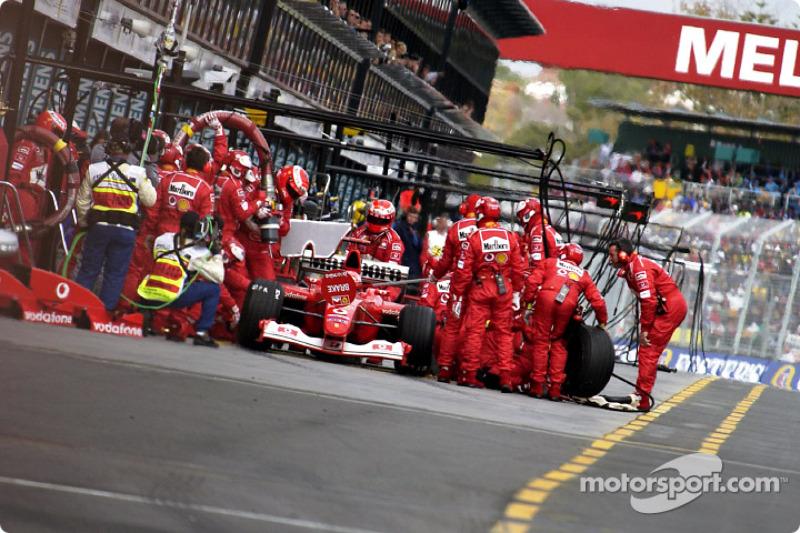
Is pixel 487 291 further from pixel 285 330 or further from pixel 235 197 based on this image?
pixel 235 197

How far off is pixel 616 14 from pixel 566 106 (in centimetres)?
669

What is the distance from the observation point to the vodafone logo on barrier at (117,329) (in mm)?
10469

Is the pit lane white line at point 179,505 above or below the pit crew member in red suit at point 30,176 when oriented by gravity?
below

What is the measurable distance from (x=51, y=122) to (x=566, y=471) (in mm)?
7774

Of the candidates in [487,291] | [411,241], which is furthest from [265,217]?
[411,241]

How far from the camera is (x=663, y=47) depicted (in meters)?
44.2

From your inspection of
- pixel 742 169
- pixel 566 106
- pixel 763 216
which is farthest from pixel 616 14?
pixel 763 216

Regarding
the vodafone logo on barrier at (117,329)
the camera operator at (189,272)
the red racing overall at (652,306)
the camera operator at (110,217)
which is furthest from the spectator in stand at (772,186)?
the vodafone logo on barrier at (117,329)

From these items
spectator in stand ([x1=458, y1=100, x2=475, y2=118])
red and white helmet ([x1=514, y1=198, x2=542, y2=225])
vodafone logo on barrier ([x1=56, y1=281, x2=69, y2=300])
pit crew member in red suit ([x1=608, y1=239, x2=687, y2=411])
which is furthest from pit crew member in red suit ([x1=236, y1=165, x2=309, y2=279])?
spectator in stand ([x1=458, y1=100, x2=475, y2=118])

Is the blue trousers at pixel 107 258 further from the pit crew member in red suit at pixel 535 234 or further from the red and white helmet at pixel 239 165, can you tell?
the pit crew member in red suit at pixel 535 234

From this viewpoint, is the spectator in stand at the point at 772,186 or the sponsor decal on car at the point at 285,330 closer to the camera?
the sponsor decal on car at the point at 285,330

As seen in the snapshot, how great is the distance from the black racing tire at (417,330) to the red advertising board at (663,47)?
33760 millimetres

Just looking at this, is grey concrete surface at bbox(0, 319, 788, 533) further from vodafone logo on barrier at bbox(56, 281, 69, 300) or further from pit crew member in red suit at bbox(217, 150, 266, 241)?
pit crew member in red suit at bbox(217, 150, 266, 241)

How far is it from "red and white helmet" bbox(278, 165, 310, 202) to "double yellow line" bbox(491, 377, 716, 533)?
443cm
